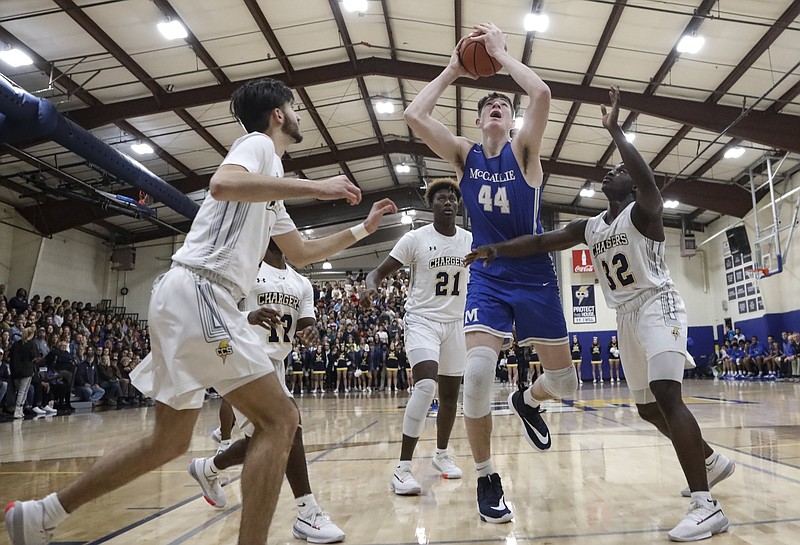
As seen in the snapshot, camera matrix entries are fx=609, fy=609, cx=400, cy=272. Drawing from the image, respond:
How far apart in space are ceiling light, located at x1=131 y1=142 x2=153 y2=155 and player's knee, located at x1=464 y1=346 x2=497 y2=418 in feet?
58.4

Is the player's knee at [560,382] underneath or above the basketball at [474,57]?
underneath

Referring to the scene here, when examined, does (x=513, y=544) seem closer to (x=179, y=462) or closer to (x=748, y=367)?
(x=179, y=462)

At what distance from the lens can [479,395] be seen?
3520 mm

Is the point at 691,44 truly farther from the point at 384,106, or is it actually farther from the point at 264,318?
the point at 264,318

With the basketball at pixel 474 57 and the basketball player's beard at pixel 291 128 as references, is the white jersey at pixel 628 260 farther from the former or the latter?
the basketball player's beard at pixel 291 128

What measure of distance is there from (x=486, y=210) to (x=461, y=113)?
53.8 ft

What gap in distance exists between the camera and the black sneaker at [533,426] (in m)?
4.13

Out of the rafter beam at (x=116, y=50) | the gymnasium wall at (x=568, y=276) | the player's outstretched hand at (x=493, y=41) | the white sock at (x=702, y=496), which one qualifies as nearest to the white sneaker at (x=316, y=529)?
the white sock at (x=702, y=496)

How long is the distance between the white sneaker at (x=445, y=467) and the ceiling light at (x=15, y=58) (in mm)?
13338

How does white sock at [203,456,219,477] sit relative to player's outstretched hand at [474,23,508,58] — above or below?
below

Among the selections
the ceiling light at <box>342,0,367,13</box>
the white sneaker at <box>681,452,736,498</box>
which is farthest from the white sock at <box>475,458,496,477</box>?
the ceiling light at <box>342,0,367,13</box>

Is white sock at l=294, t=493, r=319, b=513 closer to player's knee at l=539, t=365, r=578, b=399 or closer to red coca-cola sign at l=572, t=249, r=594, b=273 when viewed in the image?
player's knee at l=539, t=365, r=578, b=399

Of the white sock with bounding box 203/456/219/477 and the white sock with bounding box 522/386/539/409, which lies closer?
the white sock with bounding box 203/456/219/477

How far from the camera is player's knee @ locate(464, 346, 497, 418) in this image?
3.51 metres
